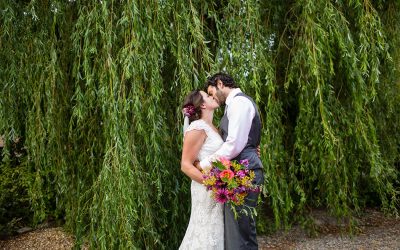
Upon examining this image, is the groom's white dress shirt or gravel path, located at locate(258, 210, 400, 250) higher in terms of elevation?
the groom's white dress shirt

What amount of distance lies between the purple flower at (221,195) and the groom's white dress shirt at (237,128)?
0.18 meters

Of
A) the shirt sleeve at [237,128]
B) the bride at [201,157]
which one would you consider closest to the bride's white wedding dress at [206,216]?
the bride at [201,157]

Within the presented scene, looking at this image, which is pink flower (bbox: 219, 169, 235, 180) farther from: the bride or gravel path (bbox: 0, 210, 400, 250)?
gravel path (bbox: 0, 210, 400, 250)

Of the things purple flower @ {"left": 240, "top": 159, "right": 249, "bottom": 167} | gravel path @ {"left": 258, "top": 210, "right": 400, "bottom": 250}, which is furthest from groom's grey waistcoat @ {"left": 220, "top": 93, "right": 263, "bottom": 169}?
gravel path @ {"left": 258, "top": 210, "right": 400, "bottom": 250}

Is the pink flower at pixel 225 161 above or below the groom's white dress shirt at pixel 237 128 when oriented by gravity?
below

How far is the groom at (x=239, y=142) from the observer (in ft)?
8.91

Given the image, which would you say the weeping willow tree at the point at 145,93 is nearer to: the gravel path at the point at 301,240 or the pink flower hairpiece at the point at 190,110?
the pink flower hairpiece at the point at 190,110

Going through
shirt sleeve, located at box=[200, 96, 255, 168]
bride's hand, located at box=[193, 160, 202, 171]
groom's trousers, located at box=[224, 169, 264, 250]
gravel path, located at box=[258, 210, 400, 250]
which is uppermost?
shirt sleeve, located at box=[200, 96, 255, 168]

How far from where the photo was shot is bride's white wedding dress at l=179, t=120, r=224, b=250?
288cm

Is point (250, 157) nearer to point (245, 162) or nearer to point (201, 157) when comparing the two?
point (245, 162)

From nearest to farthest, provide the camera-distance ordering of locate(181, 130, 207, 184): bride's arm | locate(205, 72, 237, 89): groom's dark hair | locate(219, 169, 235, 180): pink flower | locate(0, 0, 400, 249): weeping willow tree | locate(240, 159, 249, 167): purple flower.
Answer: locate(219, 169, 235, 180): pink flower, locate(240, 159, 249, 167): purple flower, locate(181, 130, 207, 184): bride's arm, locate(205, 72, 237, 89): groom's dark hair, locate(0, 0, 400, 249): weeping willow tree

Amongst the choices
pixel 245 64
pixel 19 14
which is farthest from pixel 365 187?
pixel 19 14

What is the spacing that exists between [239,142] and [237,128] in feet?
0.27

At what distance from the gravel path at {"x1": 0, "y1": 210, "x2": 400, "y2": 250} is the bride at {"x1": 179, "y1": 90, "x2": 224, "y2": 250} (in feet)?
8.88
